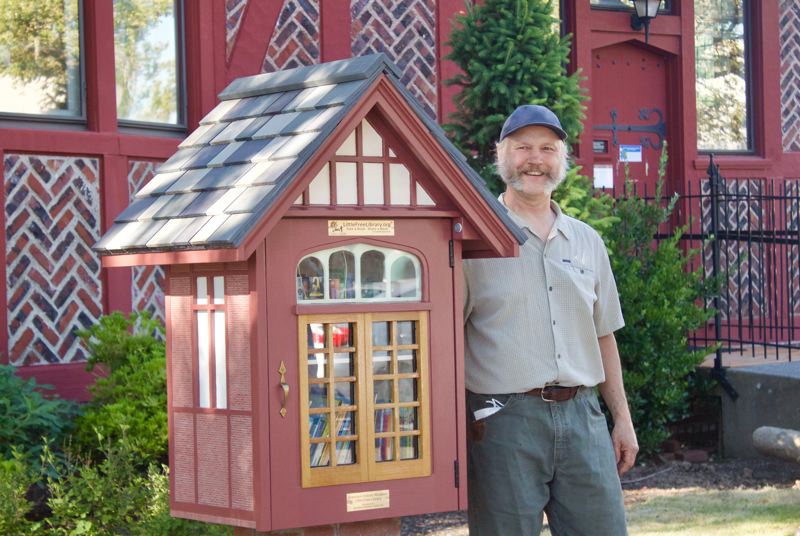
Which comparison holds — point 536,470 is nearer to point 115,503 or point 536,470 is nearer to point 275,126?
point 275,126

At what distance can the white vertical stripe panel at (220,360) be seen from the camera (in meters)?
3.49

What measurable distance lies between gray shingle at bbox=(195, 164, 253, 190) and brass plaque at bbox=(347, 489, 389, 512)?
942mm

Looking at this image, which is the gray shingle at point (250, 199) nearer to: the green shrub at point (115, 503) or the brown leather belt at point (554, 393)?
the brown leather belt at point (554, 393)

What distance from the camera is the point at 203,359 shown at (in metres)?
3.59

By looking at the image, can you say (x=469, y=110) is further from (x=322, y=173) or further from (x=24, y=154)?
(x=322, y=173)

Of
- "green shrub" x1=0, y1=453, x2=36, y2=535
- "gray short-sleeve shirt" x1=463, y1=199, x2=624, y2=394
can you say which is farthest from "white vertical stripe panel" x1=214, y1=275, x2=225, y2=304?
"green shrub" x1=0, y1=453, x2=36, y2=535

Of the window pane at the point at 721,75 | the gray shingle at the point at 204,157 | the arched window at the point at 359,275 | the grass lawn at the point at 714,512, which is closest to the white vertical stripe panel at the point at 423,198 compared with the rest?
the arched window at the point at 359,275

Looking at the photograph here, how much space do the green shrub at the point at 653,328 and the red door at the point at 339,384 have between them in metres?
4.89

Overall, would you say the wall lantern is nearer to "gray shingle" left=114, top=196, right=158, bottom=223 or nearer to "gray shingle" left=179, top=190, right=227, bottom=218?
"gray shingle" left=114, top=196, right=158, bottom=223

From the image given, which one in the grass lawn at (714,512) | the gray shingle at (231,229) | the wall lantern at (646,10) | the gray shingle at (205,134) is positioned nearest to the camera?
the gray shingle at (231,229)

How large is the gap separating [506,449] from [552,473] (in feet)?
0.60

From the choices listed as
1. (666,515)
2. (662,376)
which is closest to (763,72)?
(662,376)

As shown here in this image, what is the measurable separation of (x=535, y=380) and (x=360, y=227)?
85cm

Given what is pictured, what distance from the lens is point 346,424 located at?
352cm
